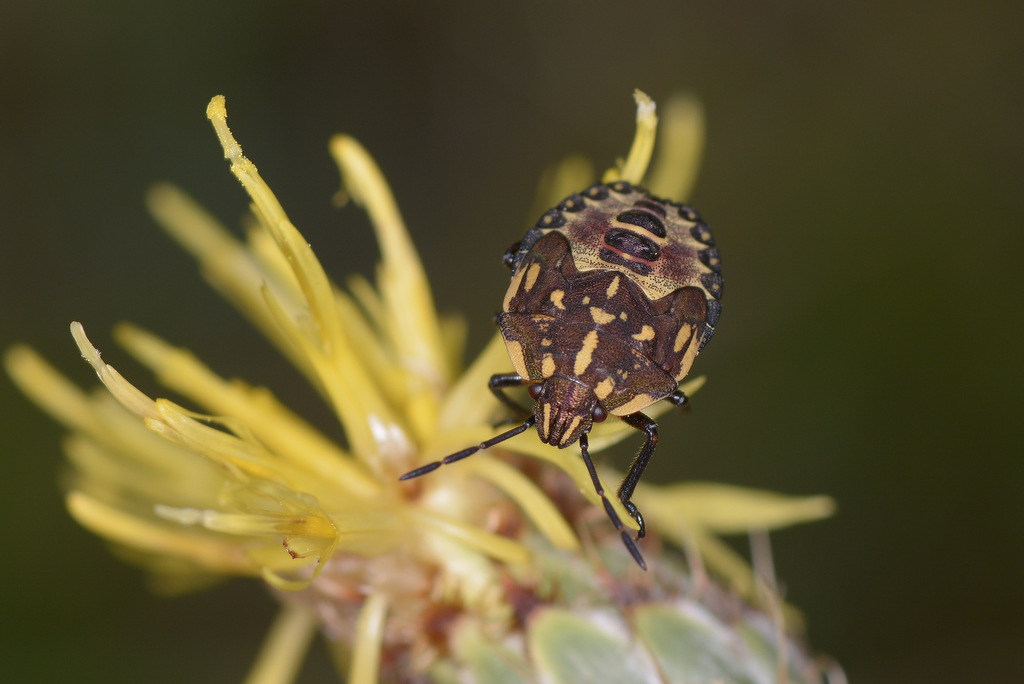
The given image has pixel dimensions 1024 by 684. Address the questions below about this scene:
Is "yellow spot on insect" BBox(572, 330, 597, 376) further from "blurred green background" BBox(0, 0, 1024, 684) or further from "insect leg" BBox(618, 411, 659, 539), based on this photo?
"blurred green background" BBox(0, 0, 1024, 684)

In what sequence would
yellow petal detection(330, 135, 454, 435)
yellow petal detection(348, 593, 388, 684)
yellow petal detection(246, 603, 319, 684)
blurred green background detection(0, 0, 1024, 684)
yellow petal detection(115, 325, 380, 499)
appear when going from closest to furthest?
yellow petal detection(348, 593, 388, 684) → yellow petal detection(115, 325, 380, 499) → yellow petal detection(330, 135, 454, 435) → yellow petal detection(246, 603, 319, 684) → blurred green background detection(0, 0, 1024, 684)

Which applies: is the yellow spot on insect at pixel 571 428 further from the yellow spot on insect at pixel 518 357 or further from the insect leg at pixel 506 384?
the insect leg at pixel 506 384

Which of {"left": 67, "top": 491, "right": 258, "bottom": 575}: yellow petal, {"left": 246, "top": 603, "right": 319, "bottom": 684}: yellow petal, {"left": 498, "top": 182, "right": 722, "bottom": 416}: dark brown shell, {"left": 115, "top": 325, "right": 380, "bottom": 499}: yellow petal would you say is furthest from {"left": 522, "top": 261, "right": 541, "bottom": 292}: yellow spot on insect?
{"left": 246, "top": 603, "right": 319, "bottom": 684}: yellow petal

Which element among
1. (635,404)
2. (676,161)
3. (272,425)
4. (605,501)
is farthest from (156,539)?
(676,161)

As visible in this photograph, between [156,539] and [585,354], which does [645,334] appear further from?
[156,539]

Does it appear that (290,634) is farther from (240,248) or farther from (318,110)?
(318,110)

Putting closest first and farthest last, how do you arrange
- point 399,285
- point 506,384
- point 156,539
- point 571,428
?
point 571,428 → point 506,384 → point 156,539 → point 399,285

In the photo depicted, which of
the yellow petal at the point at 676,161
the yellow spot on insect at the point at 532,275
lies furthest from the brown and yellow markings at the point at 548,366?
the yellow petal at the point at 676,161
